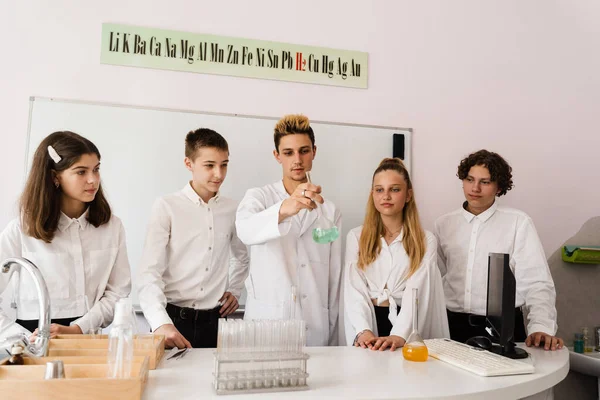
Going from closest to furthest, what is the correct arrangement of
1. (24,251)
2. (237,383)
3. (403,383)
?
1. (237,383)
2. (403,383)
3. (24,251)

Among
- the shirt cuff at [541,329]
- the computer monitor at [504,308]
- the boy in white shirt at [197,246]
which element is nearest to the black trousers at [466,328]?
the shirt cuff at [541,329]

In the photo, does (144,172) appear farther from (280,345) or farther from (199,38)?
(280,345)

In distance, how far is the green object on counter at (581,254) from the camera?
3.08 m

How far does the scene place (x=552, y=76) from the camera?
3379 millimetres

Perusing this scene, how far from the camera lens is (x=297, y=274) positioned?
225cm

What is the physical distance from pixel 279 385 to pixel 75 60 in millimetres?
2260

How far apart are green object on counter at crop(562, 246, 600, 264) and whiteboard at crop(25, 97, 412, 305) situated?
1409mm

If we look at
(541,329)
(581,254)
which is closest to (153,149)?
(541,329)

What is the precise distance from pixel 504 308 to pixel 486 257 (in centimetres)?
86

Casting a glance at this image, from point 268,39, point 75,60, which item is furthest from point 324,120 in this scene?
point 75,60

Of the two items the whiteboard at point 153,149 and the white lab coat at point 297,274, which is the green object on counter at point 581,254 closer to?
the whiteboard at point 153,149

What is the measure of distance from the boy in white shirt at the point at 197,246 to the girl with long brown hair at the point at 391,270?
2.13ft

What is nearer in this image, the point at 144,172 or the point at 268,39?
the point at 144,172

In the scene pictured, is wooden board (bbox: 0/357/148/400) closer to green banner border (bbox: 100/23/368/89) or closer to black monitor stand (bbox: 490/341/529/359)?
black monitor stand (bbox: 490/341/529/359)
